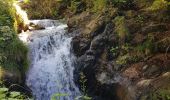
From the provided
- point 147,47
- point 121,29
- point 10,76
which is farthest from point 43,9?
point 147,47

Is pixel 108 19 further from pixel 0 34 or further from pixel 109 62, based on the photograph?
pixel 0 34

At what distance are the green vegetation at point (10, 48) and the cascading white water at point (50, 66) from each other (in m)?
0.51

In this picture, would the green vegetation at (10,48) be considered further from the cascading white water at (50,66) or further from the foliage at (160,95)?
the foliage at (160,95)

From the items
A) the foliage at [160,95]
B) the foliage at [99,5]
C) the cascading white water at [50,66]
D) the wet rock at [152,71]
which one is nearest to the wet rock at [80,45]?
the cascading white water at [50,66]

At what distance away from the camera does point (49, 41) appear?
1251cm

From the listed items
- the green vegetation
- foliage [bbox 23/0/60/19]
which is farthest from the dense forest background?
foliage [bbox 23/0/60/19]

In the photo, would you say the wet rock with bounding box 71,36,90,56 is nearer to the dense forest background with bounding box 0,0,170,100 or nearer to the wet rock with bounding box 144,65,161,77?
the dense forest background with bounding box 0,0,170,100

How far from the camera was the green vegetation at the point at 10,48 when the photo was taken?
34.2ft

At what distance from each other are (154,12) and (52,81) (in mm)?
3845

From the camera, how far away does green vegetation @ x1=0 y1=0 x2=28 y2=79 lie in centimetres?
1041

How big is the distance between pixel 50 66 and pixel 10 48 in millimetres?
1578

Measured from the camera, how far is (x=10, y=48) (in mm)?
10773

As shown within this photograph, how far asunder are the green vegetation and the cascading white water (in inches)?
20.1

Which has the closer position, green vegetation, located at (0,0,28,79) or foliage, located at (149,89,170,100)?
foliage, located at (149,89,170,100)
